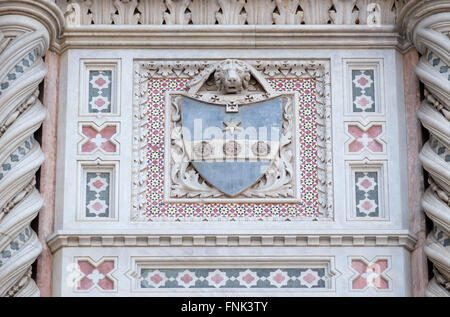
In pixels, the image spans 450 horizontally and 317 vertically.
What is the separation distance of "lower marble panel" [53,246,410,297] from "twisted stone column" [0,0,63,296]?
16.6 inches

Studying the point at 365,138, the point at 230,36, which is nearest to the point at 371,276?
the point at 365,138

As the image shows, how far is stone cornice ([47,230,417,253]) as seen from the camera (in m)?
15.6

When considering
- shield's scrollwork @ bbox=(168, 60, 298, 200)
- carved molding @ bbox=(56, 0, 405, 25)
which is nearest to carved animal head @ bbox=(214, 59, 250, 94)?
shield's scrollwork @ bbox=(168, 60, 298, 200)

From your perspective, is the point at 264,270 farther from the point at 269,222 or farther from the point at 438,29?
the point at 438,29

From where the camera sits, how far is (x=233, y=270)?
15570 millimetres

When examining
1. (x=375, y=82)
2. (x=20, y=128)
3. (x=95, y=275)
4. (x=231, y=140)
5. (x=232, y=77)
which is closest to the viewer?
(x=95, y=275)

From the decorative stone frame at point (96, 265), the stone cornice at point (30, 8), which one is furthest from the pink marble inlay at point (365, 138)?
the stone cornice at point (30, 8)

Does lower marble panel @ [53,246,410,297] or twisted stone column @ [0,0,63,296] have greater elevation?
twisted stone column @ [0,0,63,296]

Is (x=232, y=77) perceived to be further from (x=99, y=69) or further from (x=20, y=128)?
(x=20, y=128)

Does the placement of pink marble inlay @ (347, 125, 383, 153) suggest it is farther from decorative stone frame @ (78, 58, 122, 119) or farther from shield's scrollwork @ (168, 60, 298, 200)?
decorative stone frame @ (78, 58, 122, 119)

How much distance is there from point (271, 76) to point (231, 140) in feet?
2.64

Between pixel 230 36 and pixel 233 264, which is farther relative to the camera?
pixel 230 36

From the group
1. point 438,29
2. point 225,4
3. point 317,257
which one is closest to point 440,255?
point 317,257

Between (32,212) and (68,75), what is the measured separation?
61.3 inches
